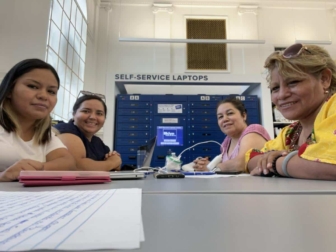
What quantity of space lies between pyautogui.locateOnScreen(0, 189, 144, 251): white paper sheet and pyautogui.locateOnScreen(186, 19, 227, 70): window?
434cm

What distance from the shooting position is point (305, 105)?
85 centimetres

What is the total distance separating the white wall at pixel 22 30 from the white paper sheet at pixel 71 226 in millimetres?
2149

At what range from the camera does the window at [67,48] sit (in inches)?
103

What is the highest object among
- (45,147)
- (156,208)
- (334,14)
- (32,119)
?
(334,14)

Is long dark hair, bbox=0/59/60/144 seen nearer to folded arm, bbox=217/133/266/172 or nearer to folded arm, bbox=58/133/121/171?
folded arm, bbox=58/133/121/171

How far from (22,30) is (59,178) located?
216cm

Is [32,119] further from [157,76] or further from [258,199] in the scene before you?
[157,76]

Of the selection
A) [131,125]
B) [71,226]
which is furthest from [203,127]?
[71,226]

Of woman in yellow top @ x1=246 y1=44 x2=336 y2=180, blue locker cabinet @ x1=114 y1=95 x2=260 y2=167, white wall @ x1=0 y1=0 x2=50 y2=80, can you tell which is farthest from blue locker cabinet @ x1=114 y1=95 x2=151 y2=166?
woman in yellow top @ x1=246 y1=44 x2=336 y2=180

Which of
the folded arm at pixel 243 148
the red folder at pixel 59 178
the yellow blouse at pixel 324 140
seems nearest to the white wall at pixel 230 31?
the folded arm at pixel 243 148

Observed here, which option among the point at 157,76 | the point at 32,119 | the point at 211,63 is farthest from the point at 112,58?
the point at 32,119

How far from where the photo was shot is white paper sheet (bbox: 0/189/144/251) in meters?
0.15

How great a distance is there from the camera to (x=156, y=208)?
275 mm

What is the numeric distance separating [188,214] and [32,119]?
38.2 inches
